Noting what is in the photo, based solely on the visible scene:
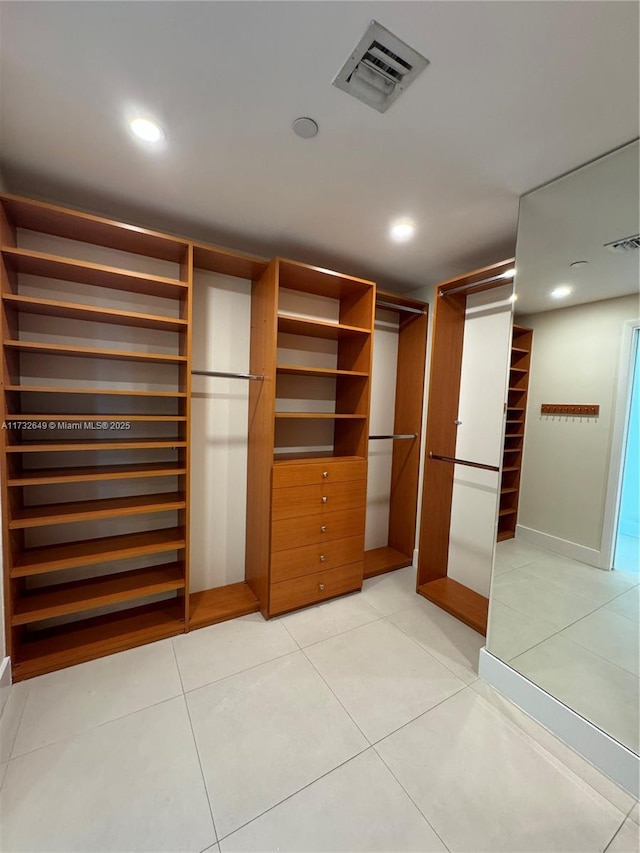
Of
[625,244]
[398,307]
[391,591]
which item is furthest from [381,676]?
[398,307]

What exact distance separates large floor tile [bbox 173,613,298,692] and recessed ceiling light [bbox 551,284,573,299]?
8.37 ft

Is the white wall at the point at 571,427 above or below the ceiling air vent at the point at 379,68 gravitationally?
below

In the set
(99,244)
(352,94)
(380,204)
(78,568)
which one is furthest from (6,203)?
(78,568)

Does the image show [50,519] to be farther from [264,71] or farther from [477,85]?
[477,85]

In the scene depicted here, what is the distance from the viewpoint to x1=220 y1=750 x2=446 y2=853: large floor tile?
1.12 m

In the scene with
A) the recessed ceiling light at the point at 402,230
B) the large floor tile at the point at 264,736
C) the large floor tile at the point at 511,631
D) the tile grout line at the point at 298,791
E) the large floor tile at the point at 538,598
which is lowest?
the large floor tile at the point at 264,736

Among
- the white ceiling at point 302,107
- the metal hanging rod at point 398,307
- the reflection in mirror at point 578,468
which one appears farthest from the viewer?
the metal hanging rod at point 398,307

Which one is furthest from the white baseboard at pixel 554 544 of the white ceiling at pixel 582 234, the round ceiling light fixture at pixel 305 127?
the round ceiling light fixture at pixel 305 127

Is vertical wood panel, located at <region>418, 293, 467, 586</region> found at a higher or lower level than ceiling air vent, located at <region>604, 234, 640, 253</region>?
lower

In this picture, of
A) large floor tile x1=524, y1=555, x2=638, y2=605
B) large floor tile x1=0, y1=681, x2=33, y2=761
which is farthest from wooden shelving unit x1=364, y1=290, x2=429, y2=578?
large floor tile x1=0, y1=681, x2=33, y2=761

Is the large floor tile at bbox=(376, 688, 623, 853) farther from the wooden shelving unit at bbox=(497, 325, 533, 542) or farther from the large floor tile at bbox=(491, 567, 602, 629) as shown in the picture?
the wooden shelving unit at bbox=(497, 325, 533, 542)

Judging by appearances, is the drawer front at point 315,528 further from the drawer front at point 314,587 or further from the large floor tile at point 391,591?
the large floor tile at point 391,591

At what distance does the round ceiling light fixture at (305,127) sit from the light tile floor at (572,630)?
226 cm

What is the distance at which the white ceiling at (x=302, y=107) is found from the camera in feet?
3.04
